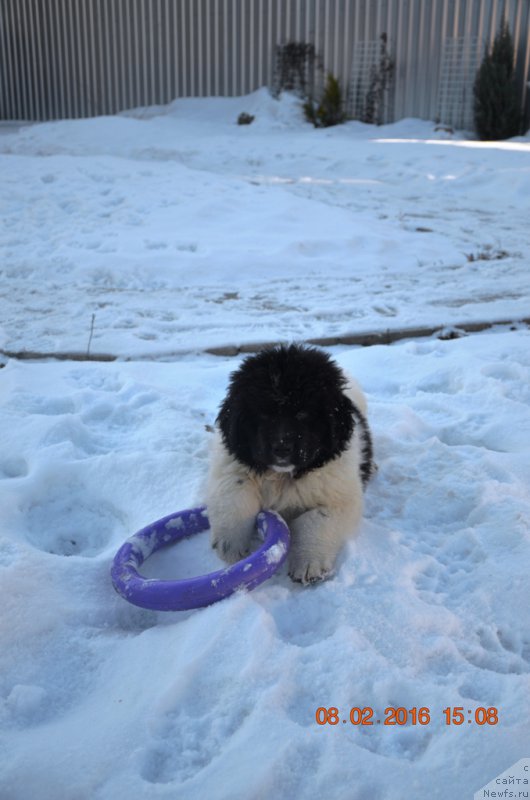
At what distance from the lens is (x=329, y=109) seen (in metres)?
16.0

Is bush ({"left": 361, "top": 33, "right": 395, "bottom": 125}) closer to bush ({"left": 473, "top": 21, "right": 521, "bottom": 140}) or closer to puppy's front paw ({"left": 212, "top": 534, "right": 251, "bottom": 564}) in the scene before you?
bush ({"left": 473, "top": 21, "right": 521, "bottom": 140})

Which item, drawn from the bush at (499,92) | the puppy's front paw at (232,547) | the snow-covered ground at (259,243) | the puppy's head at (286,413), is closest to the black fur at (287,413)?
the puppy's head at (286,413)

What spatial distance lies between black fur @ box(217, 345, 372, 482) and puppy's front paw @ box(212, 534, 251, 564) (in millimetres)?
291

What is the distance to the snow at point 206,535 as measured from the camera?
1.93 meters

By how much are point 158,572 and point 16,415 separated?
158cm

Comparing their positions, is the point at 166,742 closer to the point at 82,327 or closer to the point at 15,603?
the point at 15,603

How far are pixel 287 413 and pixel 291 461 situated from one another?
19 cm

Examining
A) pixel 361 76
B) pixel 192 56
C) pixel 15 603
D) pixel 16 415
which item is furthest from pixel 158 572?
pixel 192 56

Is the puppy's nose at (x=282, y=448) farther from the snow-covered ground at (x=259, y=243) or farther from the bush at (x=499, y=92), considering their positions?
the bush at (x=499, y=92)

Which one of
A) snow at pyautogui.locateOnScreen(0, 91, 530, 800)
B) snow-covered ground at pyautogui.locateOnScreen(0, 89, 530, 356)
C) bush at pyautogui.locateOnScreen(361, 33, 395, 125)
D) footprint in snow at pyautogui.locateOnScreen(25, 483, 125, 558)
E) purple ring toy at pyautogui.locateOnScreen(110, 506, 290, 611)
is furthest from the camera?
bush at pyautogui.locateOnScreen(361, 33, 395, 125)

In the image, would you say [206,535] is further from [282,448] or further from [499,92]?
[499,92]

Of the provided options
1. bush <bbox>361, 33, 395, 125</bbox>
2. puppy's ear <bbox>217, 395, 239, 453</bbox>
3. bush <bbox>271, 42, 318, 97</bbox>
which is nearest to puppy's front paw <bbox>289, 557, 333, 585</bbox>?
puppy's ear <bbox>217, 395, 239, 453</bbox>

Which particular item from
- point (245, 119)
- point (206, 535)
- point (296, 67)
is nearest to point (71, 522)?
point (206, 535)

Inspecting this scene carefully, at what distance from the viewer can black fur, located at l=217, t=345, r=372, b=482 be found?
108 inches
